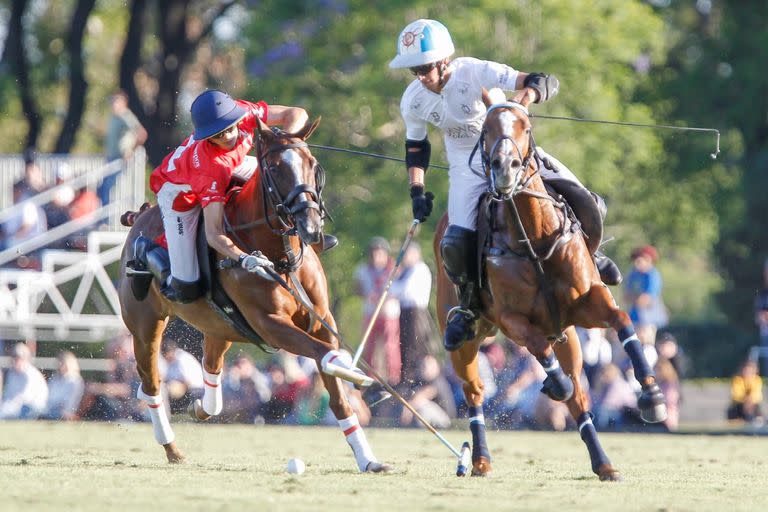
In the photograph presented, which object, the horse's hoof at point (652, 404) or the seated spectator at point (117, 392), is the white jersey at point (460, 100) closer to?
the horse's hoof at point (652, 404)

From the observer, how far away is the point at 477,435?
10016mm

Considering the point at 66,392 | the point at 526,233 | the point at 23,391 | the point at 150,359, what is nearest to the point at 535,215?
the point at 526,233

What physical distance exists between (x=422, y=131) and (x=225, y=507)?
3939mm

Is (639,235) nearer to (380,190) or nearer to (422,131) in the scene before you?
(380,190)

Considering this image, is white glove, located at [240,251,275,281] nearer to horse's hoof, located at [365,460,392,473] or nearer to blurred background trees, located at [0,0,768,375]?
A: horse's hoof, located at [365,460,392,473]

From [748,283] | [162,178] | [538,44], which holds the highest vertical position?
[538,44]

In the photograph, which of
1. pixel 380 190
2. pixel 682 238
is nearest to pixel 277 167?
pixel 380 190

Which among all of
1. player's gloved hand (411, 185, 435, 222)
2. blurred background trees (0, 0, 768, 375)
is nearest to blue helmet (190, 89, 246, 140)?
player's gloved hand (411, 185, 435, 222)

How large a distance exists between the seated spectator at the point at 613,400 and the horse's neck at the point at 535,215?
787cm

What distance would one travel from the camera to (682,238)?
35469mm

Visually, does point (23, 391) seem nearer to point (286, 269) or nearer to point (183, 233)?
point (183, 233)

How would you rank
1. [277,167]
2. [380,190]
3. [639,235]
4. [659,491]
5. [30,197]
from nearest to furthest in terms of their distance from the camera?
[659,491] < [277,167] < [30,197] < [380,190] < [639,235]

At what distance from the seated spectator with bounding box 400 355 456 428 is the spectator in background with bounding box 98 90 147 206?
4.94 metres

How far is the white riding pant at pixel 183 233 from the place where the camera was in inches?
391
